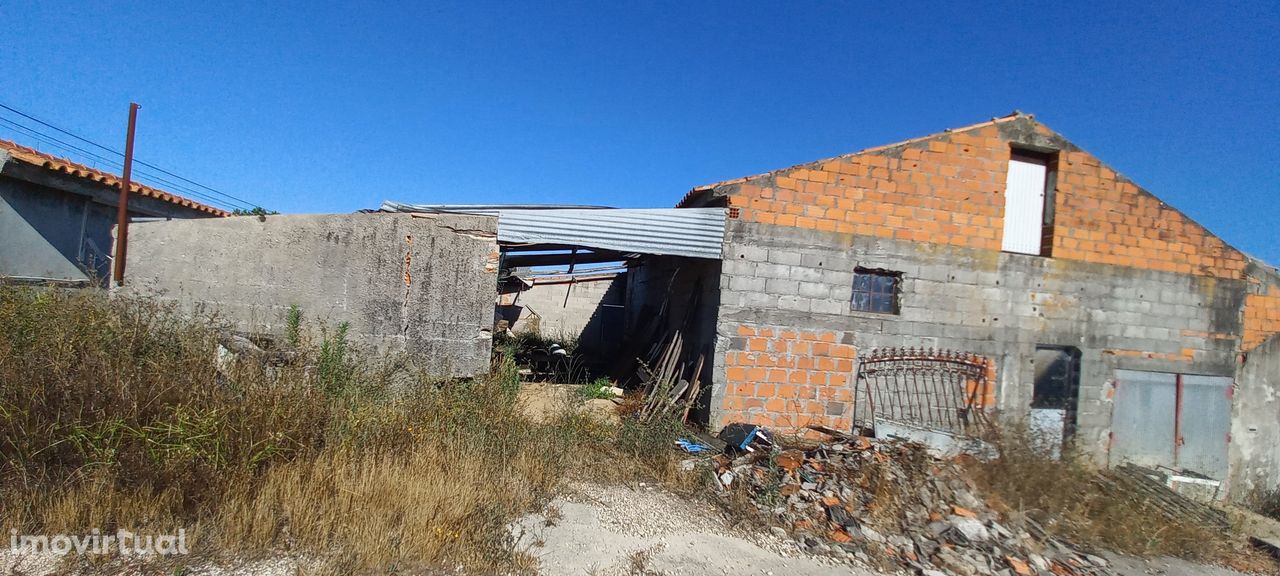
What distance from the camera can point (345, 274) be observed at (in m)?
5.80

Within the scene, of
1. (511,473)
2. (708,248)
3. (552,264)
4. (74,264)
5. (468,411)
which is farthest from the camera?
(74,264)

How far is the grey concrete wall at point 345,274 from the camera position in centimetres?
562

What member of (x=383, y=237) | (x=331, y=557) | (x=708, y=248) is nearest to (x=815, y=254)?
(x=708, y=248)

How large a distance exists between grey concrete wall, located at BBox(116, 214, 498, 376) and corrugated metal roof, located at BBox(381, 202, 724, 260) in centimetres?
45

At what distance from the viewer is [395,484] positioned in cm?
384

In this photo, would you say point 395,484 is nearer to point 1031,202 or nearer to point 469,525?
point 469,525

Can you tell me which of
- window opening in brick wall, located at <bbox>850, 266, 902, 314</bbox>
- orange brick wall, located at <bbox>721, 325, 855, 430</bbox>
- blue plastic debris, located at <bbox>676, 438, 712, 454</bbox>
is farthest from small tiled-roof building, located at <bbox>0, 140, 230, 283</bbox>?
window opening in brick wall, located at <bbox>850, 266, 902, 314</bbox>

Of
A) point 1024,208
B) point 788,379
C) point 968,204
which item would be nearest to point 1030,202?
point 1024,208

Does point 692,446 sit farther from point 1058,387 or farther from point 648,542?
point 1058,387

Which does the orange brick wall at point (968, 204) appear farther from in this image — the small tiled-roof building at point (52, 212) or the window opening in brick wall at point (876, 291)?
the small tiled-roof building at point (52, 212)

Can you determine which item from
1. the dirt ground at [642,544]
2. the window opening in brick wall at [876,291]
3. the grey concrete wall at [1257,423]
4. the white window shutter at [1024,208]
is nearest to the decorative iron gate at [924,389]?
the window opening in brick wall at [876,291]

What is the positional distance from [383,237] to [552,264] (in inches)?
127

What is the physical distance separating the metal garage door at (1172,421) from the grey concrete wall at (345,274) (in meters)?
8.13

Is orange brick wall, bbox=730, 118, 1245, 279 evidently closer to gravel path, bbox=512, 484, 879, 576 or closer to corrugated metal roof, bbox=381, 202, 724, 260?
corrugated metal roof, bbox=381, 202, 724, 260
